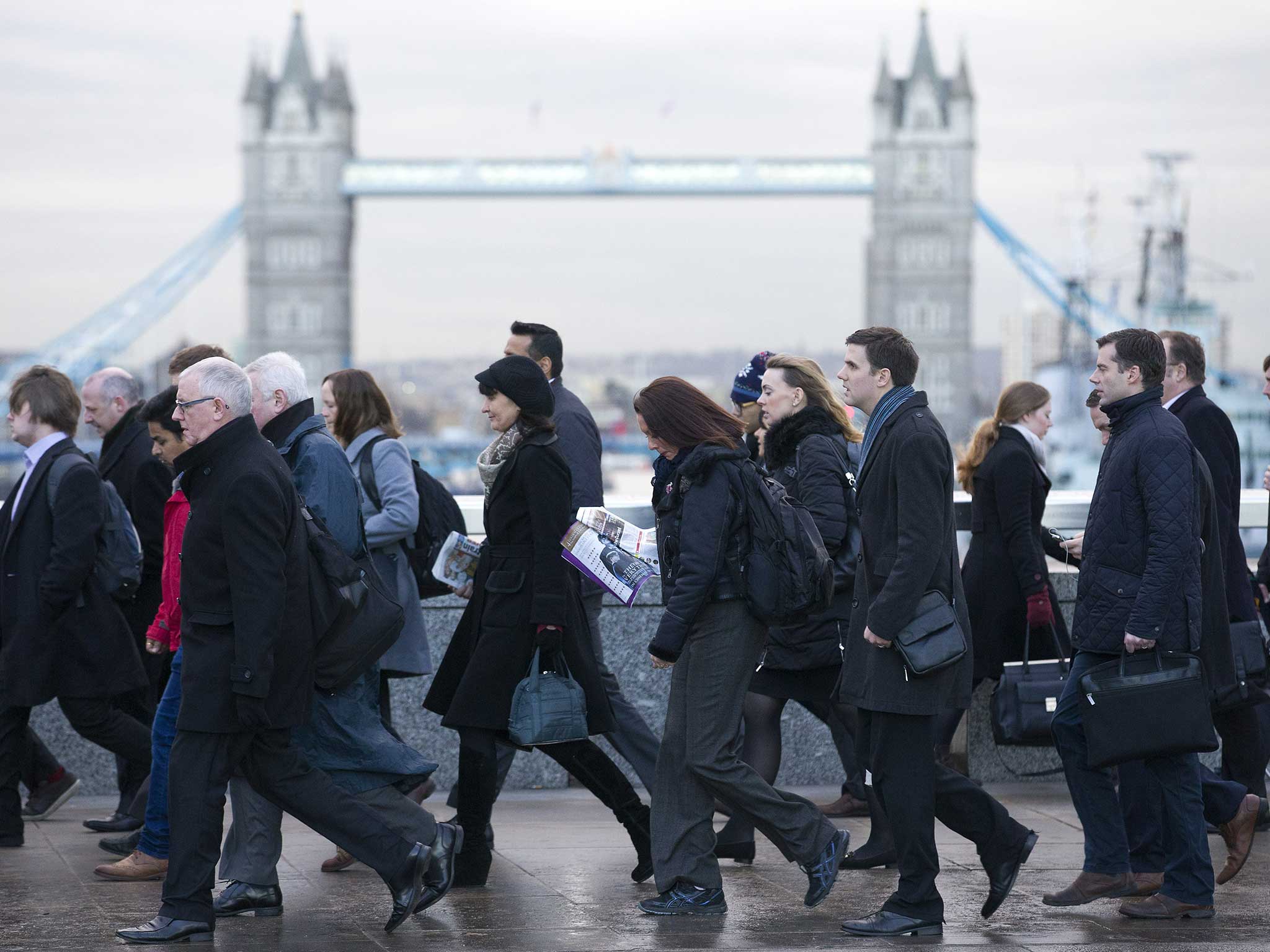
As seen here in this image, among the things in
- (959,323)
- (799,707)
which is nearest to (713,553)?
(799,707)

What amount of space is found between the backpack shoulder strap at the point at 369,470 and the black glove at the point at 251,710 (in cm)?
114

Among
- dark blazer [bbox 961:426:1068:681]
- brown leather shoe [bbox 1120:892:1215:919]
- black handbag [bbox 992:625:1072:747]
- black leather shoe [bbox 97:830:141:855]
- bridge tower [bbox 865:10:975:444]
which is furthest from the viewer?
bridge tower [bbox 865:10:975:444]

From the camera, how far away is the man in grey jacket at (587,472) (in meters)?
4.18

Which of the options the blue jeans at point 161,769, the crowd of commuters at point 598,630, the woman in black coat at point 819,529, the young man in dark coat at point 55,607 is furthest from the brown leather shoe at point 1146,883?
the young man in dark coat at point 55,607

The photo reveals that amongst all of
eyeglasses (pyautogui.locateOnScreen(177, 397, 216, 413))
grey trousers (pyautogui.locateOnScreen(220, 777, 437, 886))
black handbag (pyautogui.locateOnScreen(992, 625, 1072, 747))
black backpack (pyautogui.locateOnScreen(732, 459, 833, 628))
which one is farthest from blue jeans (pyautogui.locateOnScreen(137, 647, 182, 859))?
black handbag (pyautogui.locateOnScreen(992, 625, 1072, 747))

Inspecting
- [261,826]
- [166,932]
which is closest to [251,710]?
[166,932]

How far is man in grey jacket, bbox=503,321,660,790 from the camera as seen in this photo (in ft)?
13.7

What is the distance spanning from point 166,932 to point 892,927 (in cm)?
136

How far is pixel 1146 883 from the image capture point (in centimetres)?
375

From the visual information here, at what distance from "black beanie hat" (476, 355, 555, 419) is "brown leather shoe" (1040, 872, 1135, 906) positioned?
1474 millimetres

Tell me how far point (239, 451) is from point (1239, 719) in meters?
2.54

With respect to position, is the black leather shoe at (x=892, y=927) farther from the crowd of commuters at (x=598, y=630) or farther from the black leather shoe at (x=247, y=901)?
the black leather shoe at (x=247, y=901)

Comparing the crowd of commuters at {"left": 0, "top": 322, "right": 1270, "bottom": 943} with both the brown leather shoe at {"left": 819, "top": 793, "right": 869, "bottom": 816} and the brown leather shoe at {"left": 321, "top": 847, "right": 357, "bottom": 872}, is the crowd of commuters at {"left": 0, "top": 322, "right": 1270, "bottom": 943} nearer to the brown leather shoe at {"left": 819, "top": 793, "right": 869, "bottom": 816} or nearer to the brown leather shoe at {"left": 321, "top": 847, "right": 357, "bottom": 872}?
the brown leather shoe at {"left": 321, "top": 847, "right": 357, "bottom": 872}

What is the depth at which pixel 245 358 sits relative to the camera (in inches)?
3302
